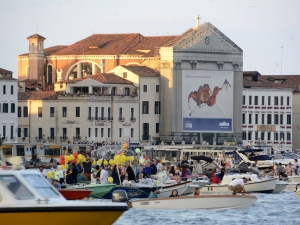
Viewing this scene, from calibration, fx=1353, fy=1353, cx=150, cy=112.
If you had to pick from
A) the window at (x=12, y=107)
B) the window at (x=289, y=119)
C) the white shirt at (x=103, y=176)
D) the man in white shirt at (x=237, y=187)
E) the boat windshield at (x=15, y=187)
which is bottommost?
the man in white shirt at (x=237, y=187)

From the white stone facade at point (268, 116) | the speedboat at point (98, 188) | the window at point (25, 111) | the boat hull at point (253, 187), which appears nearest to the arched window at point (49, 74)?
the window at point (25, 111)

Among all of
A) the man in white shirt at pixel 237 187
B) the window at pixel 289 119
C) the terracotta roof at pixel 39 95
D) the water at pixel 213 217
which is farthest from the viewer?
the window at pixel 289 119

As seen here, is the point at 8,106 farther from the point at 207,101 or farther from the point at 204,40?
the point at 204,40

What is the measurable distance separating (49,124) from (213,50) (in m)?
15.9

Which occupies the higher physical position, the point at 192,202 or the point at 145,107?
the point at 145,107

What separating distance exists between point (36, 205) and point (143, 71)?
289ft

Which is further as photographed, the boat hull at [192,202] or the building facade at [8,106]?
the building facade at [8,106]

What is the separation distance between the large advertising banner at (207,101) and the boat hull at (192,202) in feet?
235

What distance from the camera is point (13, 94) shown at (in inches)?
4077

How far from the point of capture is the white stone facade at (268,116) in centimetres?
12194

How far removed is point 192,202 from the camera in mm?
38125

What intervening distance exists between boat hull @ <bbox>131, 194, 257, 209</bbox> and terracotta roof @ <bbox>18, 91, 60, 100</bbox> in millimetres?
68899

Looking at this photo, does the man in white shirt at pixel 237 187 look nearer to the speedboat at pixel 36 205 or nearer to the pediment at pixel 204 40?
the speedboat at pixel 36 205

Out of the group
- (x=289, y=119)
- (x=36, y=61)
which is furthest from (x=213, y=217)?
(x=289, y=119)
